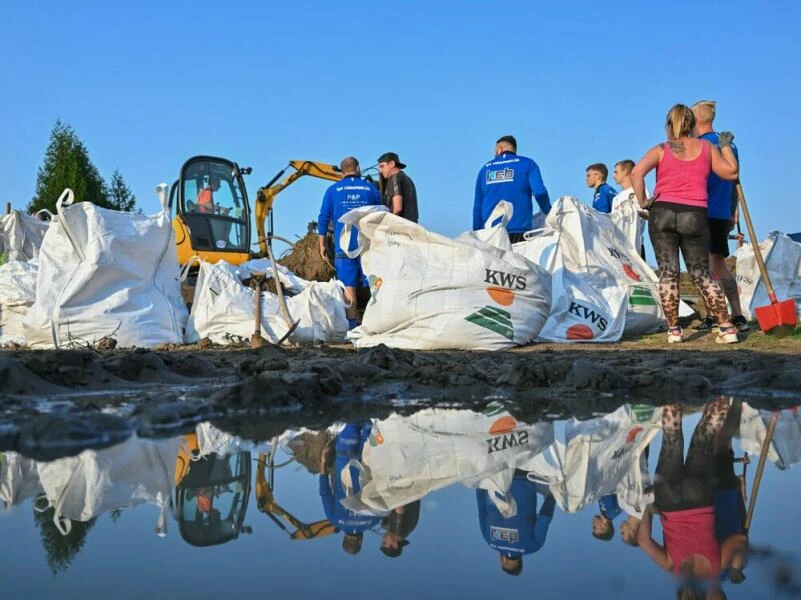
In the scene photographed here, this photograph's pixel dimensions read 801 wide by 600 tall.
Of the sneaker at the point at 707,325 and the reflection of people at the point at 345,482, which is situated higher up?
the sneaker at the point at 707,325

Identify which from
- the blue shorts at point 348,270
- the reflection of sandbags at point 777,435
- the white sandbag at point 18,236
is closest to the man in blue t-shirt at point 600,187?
the blue shorts at point 348,270

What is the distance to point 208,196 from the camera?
13.5 meters

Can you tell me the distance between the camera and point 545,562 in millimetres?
1451

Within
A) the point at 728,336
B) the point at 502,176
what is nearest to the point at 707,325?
the point at 728,336

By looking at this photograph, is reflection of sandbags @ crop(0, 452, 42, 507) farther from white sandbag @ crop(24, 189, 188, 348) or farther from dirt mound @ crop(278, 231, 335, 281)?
dirt mound @ crop(278, 231, 335, 281)

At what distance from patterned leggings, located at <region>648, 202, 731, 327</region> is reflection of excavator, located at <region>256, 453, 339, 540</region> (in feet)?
17.1

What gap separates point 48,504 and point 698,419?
2054 mm

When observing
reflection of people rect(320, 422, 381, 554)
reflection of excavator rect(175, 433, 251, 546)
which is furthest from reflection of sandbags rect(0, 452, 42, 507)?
reflection of people rect(320, 422, 381, 554)

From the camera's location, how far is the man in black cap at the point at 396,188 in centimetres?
866

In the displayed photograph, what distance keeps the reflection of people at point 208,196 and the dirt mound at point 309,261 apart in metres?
1.37

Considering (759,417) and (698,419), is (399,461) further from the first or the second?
(759,417)

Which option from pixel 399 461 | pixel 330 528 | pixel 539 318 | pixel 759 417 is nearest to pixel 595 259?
pixel 539 318

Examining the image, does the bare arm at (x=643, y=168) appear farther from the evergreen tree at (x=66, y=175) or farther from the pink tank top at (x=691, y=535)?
the evergreen tree at (x=66, y=175)

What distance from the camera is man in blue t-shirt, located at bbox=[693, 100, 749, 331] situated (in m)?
7.29
